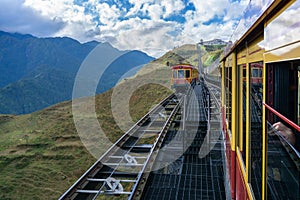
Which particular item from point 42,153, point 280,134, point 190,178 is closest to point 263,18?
point 280,134

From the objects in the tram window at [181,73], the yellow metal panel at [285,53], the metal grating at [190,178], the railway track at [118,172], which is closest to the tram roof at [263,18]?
the yellow metal panel at [285,53]

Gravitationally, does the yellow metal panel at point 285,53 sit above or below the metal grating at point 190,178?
above

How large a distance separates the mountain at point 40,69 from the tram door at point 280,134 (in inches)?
1194

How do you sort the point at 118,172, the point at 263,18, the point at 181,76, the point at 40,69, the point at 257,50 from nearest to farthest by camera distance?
the point at 263,18, the point at 257,50, the point at 118,172, the point at 181,76, the point at 40,69

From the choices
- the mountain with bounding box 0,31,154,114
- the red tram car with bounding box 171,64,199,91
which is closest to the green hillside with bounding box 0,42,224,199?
the red tram car with bounding box 171,64,199,91

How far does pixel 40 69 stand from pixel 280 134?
107919mm

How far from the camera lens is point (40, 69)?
10100cm

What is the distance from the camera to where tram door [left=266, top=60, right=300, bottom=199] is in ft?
3.78

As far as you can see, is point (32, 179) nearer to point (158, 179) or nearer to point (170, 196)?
point (158, 179)

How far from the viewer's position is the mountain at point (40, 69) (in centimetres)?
6519

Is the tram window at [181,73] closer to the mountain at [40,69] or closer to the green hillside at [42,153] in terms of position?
the green hillside at [42,153]

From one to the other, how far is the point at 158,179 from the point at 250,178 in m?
3.92

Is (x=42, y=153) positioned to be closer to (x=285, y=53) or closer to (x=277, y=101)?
(x=277, y=101)

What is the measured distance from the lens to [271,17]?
4.32 feet
